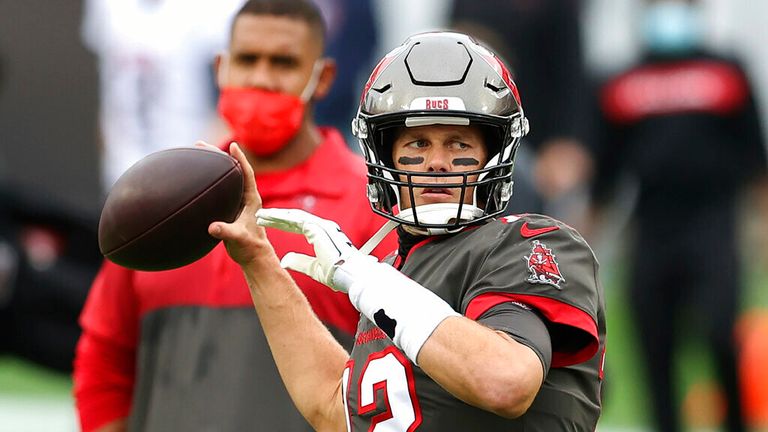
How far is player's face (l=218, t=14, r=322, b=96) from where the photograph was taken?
4.20 metres

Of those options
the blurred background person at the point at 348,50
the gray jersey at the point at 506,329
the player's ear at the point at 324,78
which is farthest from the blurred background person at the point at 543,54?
the gray jersey at the point at 506,329

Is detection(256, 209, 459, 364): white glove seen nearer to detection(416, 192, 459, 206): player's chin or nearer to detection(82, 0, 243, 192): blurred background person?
detection(416, 192, 459, 206): player's chin

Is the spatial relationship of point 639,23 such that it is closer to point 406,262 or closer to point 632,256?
point 632,256

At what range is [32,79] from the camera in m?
10.8

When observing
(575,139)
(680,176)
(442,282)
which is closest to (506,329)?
(442,282)

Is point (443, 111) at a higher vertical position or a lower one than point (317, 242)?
higher

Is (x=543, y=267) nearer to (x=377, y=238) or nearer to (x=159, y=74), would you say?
(x=377, y=238)

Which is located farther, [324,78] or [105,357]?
[324,78]

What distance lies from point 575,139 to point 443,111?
5.57m

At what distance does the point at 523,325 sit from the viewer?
8.89 feet

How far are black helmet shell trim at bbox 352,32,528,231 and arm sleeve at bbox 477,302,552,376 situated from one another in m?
0.27

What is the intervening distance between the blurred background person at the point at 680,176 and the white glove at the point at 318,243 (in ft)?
15.4

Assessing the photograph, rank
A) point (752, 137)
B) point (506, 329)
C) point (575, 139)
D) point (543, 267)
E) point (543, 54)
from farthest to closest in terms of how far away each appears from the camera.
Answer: point (543, 54) → point (575, 139) → point (752, 137) → point (543, 267) → point (506, 329)

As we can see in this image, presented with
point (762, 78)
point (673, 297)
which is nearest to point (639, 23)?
point (673, 297)
